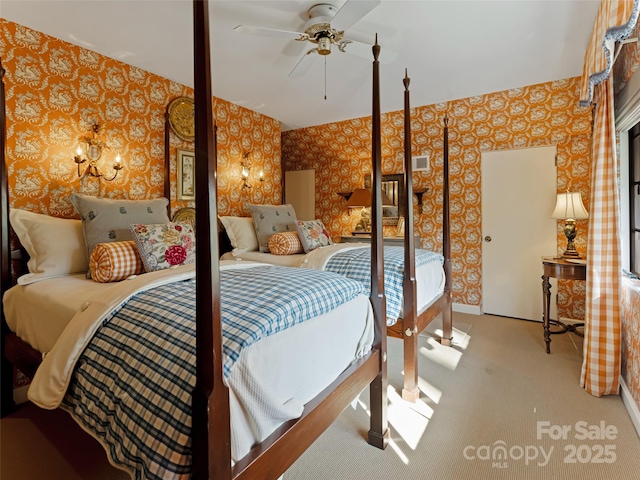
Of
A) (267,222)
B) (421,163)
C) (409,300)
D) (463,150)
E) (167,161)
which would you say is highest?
(463,150)

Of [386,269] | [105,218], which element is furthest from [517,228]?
[105,218]

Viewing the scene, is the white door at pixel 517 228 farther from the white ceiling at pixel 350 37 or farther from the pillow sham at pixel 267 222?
the pillow sham at pixel 267 222

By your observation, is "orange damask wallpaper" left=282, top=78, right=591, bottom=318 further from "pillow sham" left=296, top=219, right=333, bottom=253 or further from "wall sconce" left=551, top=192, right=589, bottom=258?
"pillow sham" left=296, top=219, right=333, bottom=253

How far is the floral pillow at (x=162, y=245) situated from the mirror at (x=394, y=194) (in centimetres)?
285

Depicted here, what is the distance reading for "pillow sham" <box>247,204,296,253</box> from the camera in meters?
3.42

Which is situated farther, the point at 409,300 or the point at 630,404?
the point at 409,300

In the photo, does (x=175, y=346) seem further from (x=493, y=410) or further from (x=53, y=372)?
(x=493, y=410)

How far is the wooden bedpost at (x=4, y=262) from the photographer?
2102 mm

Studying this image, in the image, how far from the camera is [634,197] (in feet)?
8.46

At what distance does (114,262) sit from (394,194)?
3.44 meters

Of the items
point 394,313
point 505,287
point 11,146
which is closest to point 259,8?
point 11,146

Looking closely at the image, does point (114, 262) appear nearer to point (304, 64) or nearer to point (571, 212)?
point (304, 64)

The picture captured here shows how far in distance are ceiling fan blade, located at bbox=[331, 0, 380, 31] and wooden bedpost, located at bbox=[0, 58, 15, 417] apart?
2.14 m

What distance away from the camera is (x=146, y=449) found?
868 mm
